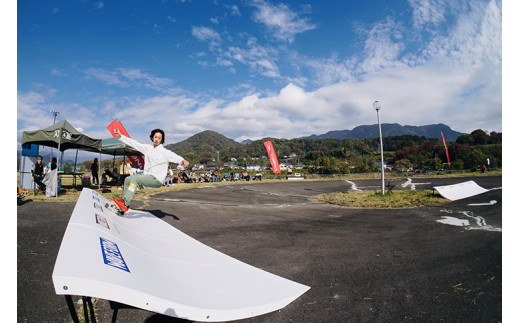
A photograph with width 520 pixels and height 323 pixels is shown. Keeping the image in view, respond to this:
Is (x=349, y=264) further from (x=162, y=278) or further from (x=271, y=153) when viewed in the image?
(x=271, y=153)

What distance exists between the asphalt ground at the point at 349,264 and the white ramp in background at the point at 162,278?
182 millimetres

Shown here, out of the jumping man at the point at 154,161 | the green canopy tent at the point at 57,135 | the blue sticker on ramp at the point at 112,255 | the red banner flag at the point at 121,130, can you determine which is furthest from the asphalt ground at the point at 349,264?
the red banner flag at the point at 121,130

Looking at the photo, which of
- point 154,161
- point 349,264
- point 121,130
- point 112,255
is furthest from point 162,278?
point 121,130

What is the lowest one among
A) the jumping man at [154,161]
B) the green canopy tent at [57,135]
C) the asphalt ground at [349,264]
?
the asphalt ground at [349,264]

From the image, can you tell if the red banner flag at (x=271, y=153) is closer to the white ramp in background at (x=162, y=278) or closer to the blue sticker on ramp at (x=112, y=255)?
the white ramp in background at (x=162, y=278)

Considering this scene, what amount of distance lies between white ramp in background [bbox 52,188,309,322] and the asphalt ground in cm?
18

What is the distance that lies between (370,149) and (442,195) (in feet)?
460

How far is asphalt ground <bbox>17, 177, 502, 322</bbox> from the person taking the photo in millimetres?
2014

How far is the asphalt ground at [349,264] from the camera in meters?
2.01

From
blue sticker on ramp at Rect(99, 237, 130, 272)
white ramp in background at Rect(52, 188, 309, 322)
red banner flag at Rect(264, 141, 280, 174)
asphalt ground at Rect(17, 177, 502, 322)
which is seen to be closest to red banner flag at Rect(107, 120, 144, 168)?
asphalt ground at Rect(17, 177, 502, 322)

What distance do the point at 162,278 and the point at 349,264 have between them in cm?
263

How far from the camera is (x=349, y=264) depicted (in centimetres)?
312

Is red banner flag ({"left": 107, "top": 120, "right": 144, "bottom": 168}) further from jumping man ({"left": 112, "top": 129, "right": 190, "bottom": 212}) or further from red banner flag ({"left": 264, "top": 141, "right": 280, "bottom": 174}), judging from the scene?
jumping man ({"left": 112, "top": 129, "right": 190, "bottom": 212})
